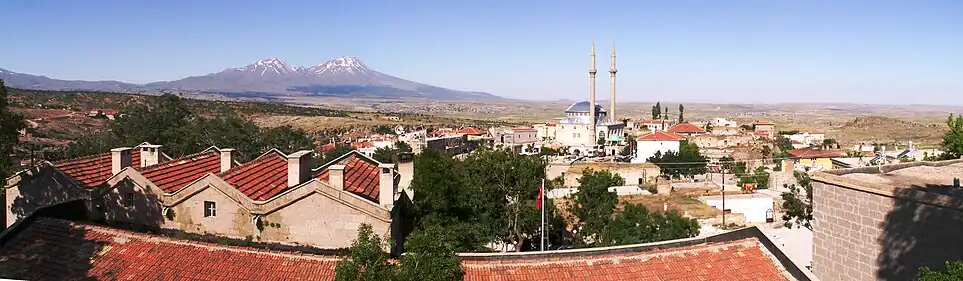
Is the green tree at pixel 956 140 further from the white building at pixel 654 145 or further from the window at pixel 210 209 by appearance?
the white building at pixel 654 145

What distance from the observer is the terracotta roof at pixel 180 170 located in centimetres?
1983

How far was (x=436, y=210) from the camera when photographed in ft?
74.6

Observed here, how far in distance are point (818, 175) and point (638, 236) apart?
11595mm

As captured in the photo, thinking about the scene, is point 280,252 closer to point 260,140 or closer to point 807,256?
point 807,256

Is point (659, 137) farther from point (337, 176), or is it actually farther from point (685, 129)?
point (337, 176)

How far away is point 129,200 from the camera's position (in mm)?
19047

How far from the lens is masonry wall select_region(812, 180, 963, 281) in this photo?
45.3 feet

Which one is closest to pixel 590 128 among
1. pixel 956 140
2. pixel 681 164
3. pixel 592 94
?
pixel 592 94

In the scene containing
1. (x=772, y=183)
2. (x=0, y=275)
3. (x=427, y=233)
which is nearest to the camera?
(x=427, y=233)

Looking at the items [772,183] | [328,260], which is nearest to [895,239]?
[328,260]

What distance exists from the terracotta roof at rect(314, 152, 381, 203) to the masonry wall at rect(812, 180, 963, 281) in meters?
12.0

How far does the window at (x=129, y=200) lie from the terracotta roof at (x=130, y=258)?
10.7 feet

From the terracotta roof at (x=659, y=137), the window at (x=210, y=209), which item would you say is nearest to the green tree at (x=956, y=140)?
the window at (x=210, y=209)

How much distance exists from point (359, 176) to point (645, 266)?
463 inches
